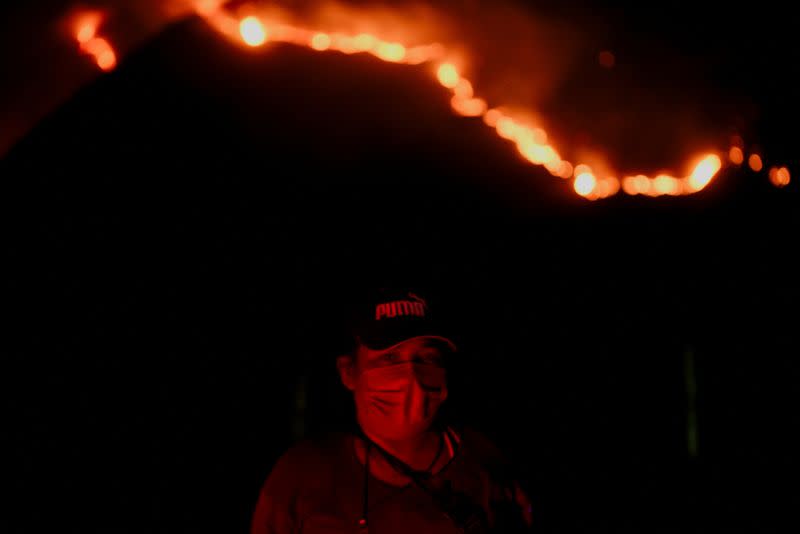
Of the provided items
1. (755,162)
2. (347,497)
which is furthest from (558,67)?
(347,497)

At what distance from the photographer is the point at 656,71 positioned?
404cm

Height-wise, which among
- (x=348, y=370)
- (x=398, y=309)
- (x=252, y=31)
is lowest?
(x=348, y=370)

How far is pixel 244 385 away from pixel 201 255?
68 centimetres

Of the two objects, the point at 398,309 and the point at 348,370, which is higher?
the point at 398,309

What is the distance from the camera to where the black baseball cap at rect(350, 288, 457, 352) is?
2.43m

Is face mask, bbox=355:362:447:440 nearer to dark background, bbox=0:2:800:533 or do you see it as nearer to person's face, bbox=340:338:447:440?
person's face, bbox=340:338:447:440

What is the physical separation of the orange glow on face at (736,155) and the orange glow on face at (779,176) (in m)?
0.40

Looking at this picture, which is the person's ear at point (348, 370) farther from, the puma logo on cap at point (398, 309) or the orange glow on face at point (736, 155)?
the orange glow on face at point (736, 155)

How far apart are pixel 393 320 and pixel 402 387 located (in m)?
0.27

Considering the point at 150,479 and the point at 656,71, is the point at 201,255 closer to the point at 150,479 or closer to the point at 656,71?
the point at 150,479

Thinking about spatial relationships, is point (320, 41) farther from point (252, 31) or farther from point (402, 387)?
point (402, 387)

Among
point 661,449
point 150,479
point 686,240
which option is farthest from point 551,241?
point 150,479

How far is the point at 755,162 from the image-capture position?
14.9ft

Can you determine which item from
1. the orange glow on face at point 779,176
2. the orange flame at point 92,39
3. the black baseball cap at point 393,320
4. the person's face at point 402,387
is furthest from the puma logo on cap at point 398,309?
the orange glow on face at point 779,176
